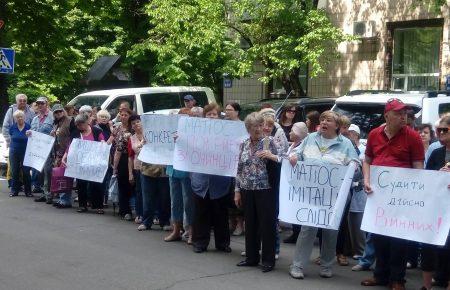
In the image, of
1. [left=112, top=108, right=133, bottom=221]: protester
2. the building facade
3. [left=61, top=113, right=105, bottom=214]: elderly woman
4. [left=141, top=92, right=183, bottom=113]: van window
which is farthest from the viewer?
the building facade

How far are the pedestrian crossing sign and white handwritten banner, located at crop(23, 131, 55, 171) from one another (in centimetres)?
596

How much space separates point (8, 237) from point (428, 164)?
18.5 ft

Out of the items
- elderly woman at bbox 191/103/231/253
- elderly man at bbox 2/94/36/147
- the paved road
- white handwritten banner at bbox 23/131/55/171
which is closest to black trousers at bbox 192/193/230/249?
elderly woman at bbox 191/103/231/253

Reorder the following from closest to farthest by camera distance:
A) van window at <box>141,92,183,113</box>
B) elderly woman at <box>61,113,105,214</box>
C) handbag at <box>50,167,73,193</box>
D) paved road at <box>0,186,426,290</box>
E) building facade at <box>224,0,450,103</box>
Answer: paved road at <box>0,186,426,290</box>
elderly woman at <box>61,113,105,214</box>
handbag at <box>50,167,73,193</box>
van window at <box>141,92,183,113</box>
building facade at <box>224,0,450,103</box>

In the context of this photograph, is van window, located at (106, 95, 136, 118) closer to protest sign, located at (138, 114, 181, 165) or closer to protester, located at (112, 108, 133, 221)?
protester, located at (112, 108, 133, 221)

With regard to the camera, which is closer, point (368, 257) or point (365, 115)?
point (368, 257)

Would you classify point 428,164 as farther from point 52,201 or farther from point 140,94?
point 140,94

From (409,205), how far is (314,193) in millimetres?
1060

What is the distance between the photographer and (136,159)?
10578mm

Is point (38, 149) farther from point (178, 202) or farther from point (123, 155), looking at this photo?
point (178, 202)

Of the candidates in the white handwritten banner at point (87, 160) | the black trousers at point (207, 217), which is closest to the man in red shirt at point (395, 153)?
the black trousers at point (207, 217)

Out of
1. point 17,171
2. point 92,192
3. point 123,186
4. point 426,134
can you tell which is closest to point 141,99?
point 17,171

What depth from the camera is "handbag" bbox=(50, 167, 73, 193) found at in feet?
39.9

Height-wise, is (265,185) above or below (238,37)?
below
